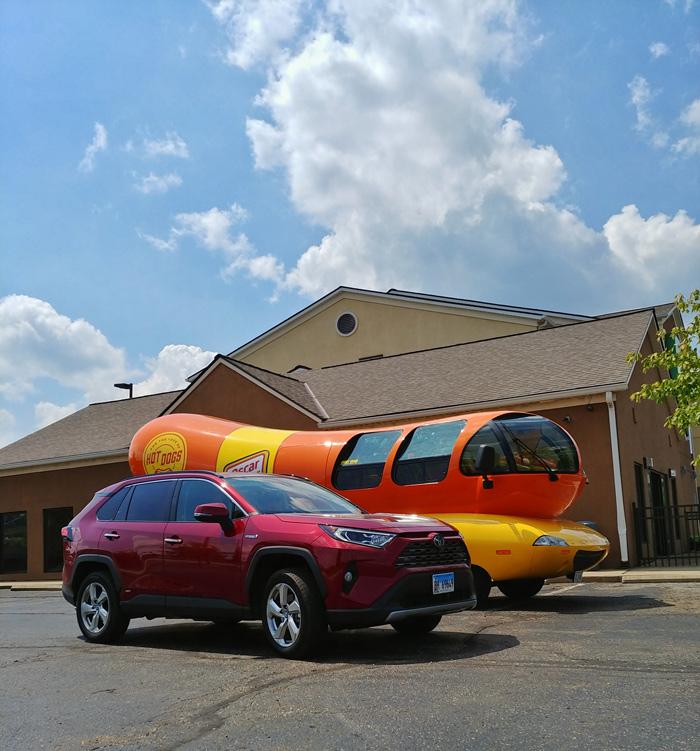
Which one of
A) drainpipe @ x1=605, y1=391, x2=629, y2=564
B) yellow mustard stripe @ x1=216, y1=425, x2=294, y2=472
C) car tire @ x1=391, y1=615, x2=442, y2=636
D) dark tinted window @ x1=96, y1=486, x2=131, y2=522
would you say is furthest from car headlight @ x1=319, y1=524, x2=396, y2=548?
drainpipe @ x1=605, y1=391, x2=629, y2=564

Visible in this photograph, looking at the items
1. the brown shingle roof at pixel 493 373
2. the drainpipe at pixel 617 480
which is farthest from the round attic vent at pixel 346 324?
the drainpipe at pixel 617 480

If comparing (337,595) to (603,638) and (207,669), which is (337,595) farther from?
(603,638)

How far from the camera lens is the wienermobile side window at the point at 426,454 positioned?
12023 mm

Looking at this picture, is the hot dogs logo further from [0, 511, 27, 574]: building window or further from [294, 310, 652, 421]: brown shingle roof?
[0, 511, 27, 574]: building window

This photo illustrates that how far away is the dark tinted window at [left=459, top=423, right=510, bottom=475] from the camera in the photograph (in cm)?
1155

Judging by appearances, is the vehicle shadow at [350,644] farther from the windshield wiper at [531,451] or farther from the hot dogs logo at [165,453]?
the hot dogs logo at [165,453]

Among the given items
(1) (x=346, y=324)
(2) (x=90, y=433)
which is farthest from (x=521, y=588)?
(1) (x=346, y=324)

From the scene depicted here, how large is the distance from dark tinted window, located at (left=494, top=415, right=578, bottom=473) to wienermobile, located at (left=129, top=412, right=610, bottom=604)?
0.05 ft

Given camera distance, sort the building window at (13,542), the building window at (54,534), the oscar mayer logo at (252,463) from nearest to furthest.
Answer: the oscar mayer logo at (252,463), the building window at (54,534), the building window at (13,542)

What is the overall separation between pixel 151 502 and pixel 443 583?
3.26 metres

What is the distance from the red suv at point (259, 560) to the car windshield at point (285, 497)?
2 centimetres

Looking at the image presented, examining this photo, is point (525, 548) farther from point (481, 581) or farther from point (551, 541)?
point (481, 581)

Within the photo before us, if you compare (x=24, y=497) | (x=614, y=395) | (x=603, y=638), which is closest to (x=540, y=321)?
(x=614, y=395)

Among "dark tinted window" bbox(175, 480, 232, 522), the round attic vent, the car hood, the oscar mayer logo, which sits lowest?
the car hood
